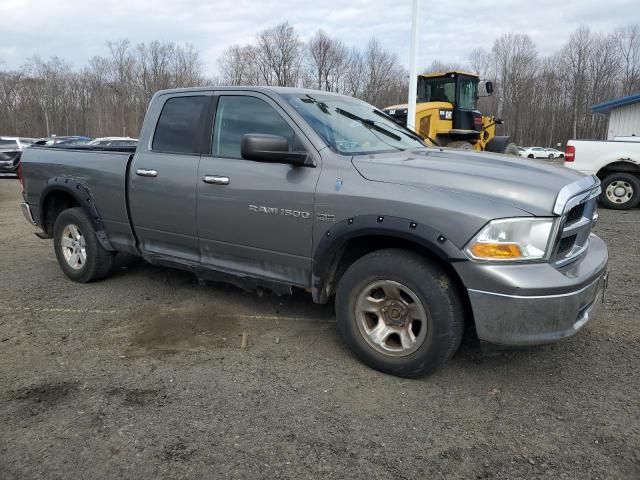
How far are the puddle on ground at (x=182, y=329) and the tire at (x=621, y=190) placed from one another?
9.07 meters

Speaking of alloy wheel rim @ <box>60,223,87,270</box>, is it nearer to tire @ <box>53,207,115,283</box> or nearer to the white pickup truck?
tire @ <box>53,207,115,283</box>

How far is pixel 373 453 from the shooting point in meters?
2.59

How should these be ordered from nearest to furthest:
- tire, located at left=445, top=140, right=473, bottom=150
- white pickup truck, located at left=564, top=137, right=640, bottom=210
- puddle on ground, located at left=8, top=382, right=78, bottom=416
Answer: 1. puddle on ground, located at left=8, top=382, right=78, bottom=416
2. white pickup truck, located at left=564, top=137, right=640, bottom=210
3. tire, located at left=445, top=140, right=473, bottom=150

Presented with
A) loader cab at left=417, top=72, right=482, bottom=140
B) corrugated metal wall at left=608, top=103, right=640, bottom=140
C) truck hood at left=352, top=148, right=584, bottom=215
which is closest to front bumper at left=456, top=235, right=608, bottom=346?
truck hood at left=352, top=148, right=584, bottom=215

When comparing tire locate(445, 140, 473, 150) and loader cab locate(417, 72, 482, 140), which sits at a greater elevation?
loader cab locate(417, 72, 482, 140)

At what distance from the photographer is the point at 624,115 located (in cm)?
2658

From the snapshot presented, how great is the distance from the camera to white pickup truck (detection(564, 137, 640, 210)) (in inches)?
396

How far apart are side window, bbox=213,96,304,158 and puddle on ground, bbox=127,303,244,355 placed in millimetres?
1396

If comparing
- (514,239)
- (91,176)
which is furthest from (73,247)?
(514,239)

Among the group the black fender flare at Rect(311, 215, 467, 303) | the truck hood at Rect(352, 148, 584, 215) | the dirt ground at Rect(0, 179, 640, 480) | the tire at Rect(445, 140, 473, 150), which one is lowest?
the dirt ground at Rect(0, 179, 640, 480)

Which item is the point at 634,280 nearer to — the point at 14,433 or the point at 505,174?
the point at 505,174

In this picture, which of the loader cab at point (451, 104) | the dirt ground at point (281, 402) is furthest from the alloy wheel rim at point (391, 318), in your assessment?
the loader cab at point (451, 104)

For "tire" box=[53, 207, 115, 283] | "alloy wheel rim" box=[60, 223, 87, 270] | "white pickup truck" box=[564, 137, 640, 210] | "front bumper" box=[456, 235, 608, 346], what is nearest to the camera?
"front bumper" box=[456, 235, 608, 346]

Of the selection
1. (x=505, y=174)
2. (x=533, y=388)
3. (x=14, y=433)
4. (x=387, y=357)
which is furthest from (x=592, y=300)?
(x=14, y=433)
